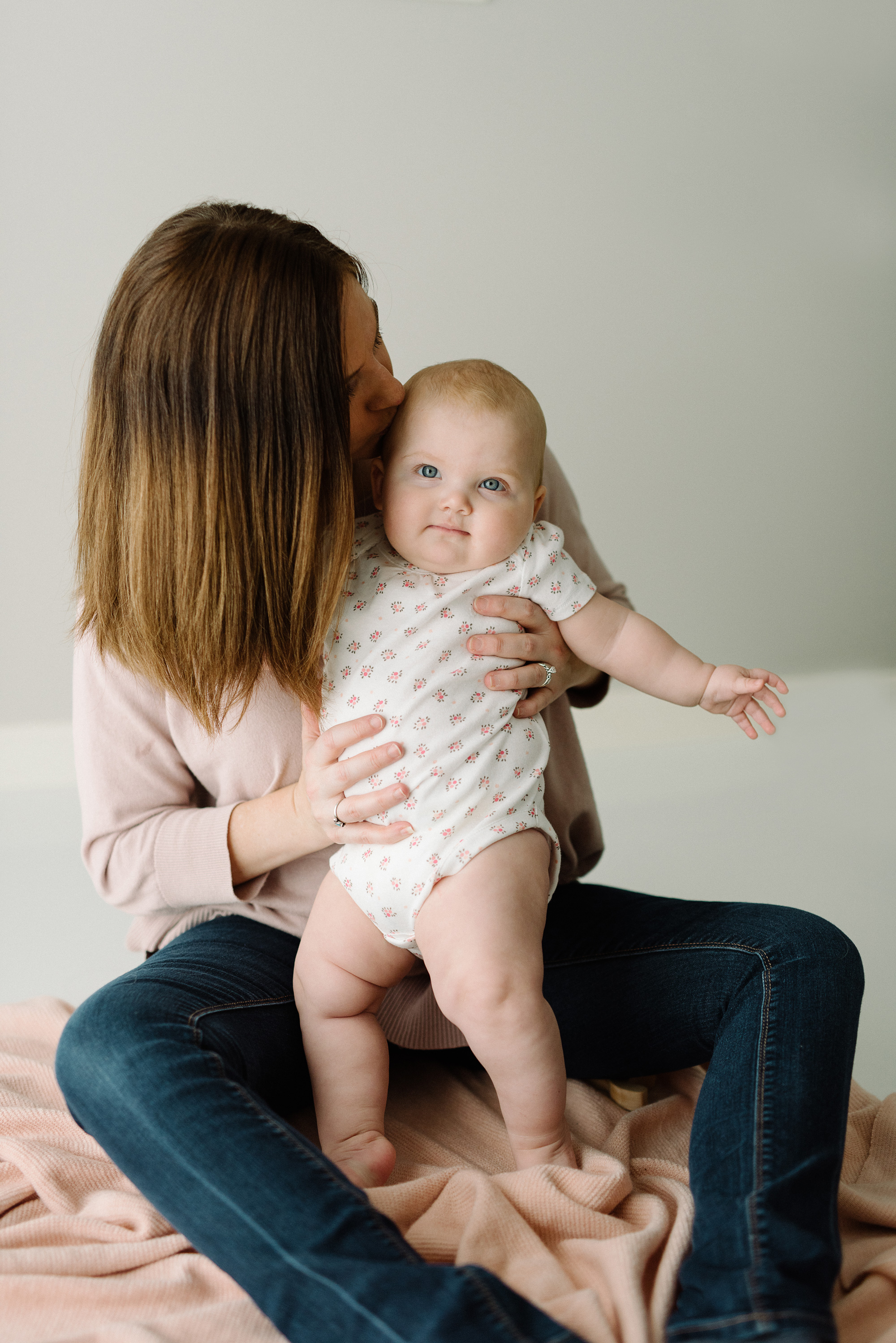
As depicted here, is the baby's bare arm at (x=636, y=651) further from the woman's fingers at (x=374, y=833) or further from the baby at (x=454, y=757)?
the woman's fingers at (x=374, y=833)

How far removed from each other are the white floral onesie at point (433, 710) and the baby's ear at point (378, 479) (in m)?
0.05

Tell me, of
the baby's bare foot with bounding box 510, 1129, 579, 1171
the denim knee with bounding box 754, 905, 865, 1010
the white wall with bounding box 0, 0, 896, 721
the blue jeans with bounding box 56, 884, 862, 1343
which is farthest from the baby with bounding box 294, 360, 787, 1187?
the white wall with bounding box 0, 0, 896, 721

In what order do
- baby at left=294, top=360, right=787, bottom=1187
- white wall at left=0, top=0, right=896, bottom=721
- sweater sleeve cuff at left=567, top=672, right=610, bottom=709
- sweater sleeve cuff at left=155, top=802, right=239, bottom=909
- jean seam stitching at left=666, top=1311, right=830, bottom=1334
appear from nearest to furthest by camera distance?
jean seam stitching at left=666, top=1311, right=830, bottom=1334, baby at left=294, top=360, right=787, bottom=1187, sweater sleeve cuff at left=155, top=802, right=239, bottom=909, sweater sleeve cuff at left=567, top=672, right=610, bottom=709, white wall at left=0, top=0, right=896, bottom=721

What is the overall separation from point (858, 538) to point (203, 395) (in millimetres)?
3136

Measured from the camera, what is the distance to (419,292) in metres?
3.14

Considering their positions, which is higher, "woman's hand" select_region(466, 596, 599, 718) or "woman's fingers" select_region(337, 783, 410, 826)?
"woman's hand" select_region(466, 596, 599, 718)

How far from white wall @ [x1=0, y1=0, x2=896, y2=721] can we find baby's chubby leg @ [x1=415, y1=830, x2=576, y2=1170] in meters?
2.27

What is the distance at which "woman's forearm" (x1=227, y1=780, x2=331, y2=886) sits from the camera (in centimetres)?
128

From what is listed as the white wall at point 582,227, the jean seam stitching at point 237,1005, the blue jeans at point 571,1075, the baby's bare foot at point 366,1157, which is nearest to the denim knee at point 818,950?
the blue jeans at point 571,1075

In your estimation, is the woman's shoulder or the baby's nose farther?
the woman's shoulder

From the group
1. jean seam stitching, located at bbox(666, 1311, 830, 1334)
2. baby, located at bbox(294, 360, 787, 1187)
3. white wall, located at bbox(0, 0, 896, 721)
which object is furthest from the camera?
white wall, located at bbox(0, 0, 896, 721)

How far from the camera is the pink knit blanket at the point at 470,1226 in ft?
3.25

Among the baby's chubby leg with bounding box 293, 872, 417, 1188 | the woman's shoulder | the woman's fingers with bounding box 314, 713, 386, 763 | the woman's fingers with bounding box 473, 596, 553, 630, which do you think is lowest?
the baby's chubby leg with bounding box 293, 872, 417, 1188

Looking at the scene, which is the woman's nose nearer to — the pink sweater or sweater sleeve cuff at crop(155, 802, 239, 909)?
the pink sweater
